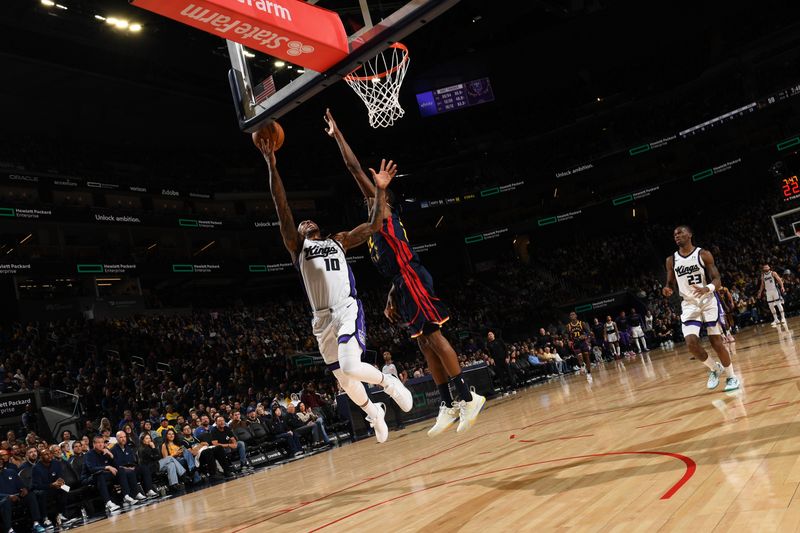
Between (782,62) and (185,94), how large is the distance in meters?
26.4

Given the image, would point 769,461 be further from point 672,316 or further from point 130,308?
point 130,308

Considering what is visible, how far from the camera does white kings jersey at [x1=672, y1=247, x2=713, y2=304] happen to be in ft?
25.8

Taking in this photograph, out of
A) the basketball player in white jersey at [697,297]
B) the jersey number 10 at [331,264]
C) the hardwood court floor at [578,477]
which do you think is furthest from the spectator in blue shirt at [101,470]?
the basketball player in white jersey at [697,297]

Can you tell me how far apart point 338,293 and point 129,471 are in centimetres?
695

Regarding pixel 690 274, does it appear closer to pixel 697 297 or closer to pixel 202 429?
pixel 697 297

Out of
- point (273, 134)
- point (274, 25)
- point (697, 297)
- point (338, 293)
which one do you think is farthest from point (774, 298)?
point (274, 25)

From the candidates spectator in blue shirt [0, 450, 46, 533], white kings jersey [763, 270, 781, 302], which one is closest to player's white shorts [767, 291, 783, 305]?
white kings jersey [763, 270, 781, 302]

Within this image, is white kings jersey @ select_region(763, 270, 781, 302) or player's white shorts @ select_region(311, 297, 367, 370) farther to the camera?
white kings jersey @ select_region(763, 270, 781, 302)

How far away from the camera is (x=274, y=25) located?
18.3 ft

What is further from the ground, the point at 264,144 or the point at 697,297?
the point at 264,144

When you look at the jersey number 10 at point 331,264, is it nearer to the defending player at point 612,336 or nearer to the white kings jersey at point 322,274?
the white kings jersey at point 322,274

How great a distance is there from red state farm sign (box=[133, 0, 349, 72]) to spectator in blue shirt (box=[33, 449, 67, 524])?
293 inches

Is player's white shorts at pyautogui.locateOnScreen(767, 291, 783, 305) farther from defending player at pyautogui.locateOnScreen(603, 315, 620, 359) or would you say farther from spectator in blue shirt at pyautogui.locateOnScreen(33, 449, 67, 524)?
spectator in blue shirt at pyautogui.locateOnScreen(33, 449, 67, 524)

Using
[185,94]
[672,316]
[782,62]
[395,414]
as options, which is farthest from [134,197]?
[782,62]
